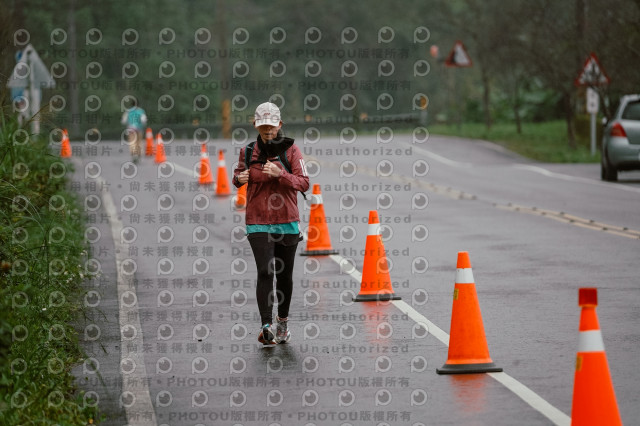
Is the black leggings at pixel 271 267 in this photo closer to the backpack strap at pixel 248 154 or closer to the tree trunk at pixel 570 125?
the backpack strap at pixel 248 154

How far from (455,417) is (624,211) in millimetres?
14793

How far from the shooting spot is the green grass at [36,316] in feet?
25.2

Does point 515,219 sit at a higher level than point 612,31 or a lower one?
lower

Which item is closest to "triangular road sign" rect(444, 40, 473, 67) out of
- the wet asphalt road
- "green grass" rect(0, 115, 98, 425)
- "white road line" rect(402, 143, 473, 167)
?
"white road line" rect(402, 143, 473, 167)

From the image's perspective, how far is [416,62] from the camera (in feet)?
315

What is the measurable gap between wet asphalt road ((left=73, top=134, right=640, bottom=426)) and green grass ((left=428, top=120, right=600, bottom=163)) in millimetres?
12956

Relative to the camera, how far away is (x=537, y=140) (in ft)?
151

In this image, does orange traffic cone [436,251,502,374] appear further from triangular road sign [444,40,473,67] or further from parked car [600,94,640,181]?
triangular road sign [444,40,473,67]

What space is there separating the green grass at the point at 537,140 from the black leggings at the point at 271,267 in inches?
1114

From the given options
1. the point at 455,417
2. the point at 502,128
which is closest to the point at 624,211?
the point at 455,417

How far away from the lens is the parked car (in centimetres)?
2781

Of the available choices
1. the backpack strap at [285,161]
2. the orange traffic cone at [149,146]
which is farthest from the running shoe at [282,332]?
the orange traffic cone at [149,146]

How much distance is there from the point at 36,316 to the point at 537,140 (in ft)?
122

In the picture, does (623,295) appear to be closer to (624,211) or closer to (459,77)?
(624,211)
